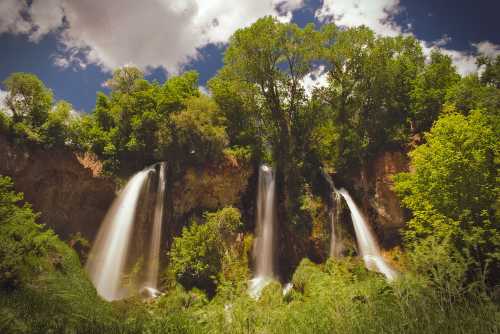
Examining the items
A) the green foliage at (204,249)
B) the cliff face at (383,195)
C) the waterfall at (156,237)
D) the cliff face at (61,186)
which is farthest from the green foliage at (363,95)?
the cliff face at (61,186)

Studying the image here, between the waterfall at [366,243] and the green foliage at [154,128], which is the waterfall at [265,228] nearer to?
the green foliage at [154,128]

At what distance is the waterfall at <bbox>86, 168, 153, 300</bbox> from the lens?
21938 mm

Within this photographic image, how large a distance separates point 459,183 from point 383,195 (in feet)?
32.8

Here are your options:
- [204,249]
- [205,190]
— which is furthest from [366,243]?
[205,190]

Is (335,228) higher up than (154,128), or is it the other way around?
(154,128)

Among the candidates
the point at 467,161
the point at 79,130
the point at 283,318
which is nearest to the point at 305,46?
the point at 467,161

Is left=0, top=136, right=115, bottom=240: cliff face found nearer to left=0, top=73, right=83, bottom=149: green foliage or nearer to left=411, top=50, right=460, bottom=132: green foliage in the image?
left=0, top=73, right=83, bottom=149: green foliage

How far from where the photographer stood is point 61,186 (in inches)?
961

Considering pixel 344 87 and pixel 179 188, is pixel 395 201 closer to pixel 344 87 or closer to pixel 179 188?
pixel 344 87

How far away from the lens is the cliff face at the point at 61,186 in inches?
892

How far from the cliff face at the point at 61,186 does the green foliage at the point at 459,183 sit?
73.7 feet

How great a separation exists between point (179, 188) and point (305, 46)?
15.9 m

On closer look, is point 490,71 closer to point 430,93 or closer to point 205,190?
point 430,93

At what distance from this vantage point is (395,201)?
26.0 metres
